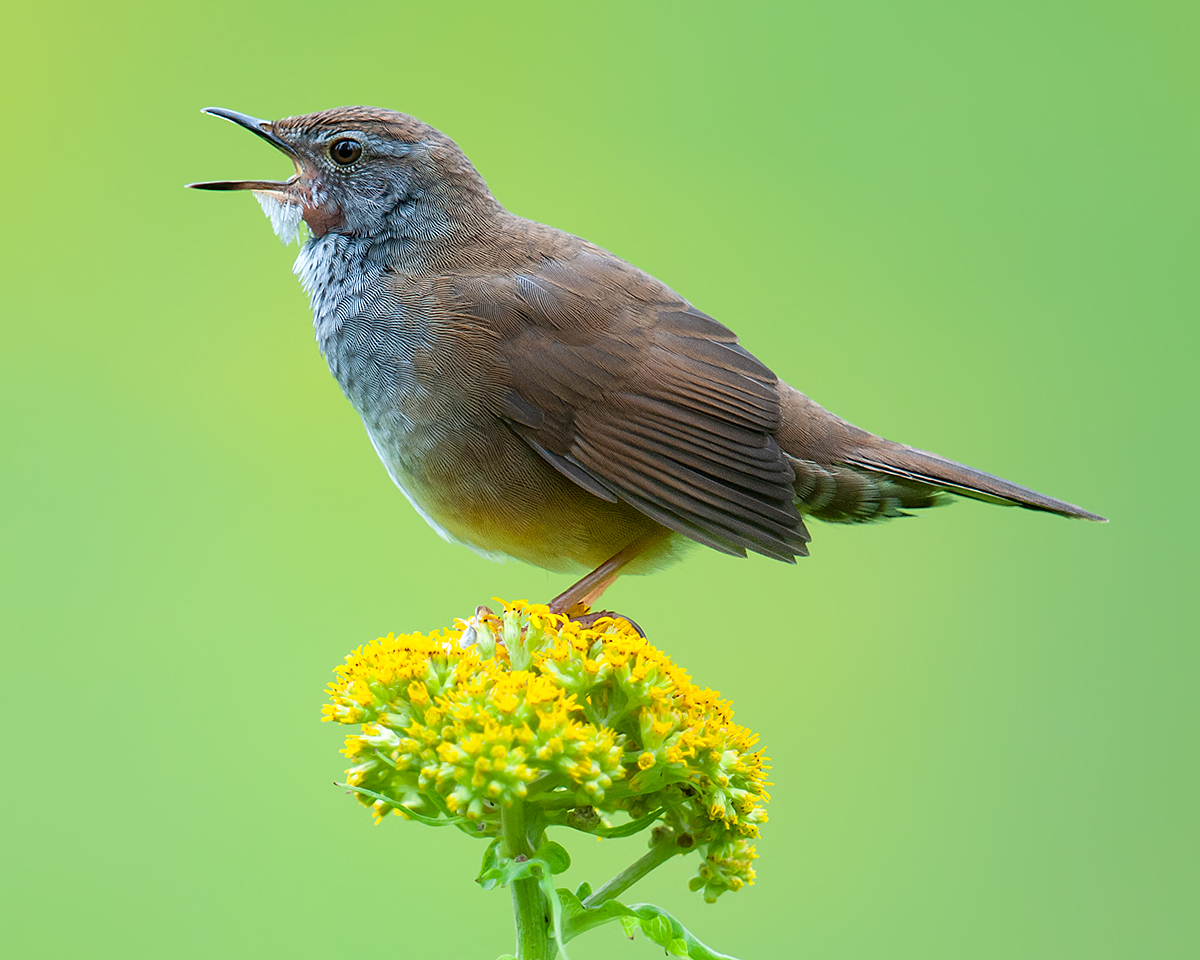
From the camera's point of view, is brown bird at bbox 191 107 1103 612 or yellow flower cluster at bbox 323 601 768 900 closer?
yellow flower cluster at bbox 323 601 768 900

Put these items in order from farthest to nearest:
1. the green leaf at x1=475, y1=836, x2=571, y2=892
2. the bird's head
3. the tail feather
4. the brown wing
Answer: the bird's head
the tail feather
the brown wing
the green leaf at x1=475, y1=836, x2=571, y2=892

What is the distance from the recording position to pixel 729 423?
10.0ft

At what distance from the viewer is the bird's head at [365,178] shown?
10.7 ft

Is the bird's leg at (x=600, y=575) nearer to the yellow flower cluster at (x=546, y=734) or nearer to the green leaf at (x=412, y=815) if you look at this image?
the yellow flower cluster at (x=546, y=734)

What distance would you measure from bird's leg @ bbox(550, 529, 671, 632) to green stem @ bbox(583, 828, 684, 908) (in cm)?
91

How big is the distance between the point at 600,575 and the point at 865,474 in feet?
2.66

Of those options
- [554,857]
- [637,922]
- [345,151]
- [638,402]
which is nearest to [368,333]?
[345,151]

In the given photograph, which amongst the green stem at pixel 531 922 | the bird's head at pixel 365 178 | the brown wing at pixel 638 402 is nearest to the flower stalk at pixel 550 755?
the green stem at pixel 531 922

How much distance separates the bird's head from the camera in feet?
10.7

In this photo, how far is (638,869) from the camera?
2.05 m

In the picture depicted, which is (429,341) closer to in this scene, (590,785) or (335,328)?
(335,328)

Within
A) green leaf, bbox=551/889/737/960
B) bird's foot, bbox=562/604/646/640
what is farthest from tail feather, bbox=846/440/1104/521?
green leaf, bbox=551/889/737/960

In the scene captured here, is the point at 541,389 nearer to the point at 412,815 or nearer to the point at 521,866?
the point at 412,815

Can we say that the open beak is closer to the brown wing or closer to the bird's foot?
the brown wing
